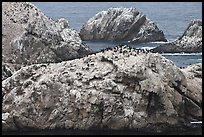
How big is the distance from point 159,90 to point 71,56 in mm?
19499

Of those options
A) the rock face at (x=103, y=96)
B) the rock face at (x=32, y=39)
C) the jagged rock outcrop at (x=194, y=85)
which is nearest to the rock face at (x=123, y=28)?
the rock face at (x=32, y=39)

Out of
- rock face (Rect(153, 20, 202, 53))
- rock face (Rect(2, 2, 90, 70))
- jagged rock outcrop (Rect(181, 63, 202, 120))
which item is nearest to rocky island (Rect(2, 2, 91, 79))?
rock face (Rect(2, 2, 90, 70))

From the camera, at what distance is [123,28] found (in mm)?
79250

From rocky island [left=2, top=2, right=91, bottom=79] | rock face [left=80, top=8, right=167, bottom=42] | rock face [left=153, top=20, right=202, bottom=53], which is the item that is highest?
rocky island [left=2, top=2, right=91, bottom=79]

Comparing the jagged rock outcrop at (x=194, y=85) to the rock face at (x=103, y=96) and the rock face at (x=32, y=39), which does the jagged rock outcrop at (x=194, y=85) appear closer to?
the rock face at (x=103, y=96)

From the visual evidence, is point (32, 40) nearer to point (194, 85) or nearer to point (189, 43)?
point (194, 85)

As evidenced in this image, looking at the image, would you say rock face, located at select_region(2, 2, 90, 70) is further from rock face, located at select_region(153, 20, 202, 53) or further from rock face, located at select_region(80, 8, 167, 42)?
rock face, located at select_region(80, 8, 167, 42)

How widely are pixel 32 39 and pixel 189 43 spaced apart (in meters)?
20.3

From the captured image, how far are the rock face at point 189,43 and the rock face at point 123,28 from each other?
9438 millimetres

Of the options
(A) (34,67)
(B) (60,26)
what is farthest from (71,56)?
(A) (34,67)

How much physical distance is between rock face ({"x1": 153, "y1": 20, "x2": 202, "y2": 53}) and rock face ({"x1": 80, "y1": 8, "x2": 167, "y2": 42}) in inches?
372

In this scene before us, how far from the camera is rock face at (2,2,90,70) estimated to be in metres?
52.0

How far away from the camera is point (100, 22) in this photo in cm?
8088

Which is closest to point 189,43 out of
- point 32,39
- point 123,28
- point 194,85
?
point 123,28
